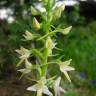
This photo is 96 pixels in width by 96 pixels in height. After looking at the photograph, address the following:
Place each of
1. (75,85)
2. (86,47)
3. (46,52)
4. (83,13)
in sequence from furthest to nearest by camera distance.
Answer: (83,13)
(86,47)
(75,85)
(46,52)

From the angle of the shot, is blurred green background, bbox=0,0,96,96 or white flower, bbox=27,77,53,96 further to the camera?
blurred green background, bbox=0,0,96,96

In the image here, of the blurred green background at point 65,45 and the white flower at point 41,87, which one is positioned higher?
the white flower at point 41,87

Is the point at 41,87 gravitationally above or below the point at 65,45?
above

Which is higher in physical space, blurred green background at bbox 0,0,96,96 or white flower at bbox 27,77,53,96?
white flower at bbox 27,77,53,96

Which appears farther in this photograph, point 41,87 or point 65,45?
point 65,45

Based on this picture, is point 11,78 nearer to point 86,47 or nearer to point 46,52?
point 46,52

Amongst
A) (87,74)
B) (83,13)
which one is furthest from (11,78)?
(83,13)

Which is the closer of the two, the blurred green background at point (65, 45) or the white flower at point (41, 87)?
the white flower at point (41, 87)

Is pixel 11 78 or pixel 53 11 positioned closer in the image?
pixel 53 11
